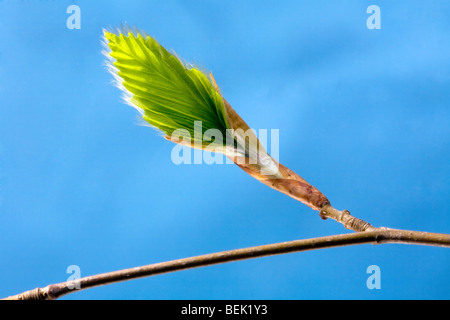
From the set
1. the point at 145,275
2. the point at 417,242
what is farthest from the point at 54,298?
the point at 417,242

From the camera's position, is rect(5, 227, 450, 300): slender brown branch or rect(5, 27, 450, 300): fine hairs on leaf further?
rect(5, 27, 450, 300): fine hairs on leaf

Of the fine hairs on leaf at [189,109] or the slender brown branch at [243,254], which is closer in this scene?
the slender brown branch at [243,254]

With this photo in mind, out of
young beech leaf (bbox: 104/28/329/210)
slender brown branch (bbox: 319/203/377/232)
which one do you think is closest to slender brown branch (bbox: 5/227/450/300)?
slender brown branch (bbox: 319/203/377/232)

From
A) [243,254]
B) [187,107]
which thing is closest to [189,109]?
[187,107]

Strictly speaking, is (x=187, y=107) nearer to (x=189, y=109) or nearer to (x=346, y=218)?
(x=189, y=109)

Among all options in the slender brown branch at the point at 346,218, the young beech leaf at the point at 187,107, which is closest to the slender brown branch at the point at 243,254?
the slender brown branch at the point at 346,218

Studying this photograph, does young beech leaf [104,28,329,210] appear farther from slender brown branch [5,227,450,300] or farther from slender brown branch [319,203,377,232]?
slender brown branch [5,227,450,300]

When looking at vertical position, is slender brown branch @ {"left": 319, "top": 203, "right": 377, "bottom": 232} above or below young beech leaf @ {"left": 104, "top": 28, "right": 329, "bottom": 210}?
below

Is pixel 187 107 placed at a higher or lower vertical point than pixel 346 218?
higher

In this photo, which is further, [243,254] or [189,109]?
[189,109]

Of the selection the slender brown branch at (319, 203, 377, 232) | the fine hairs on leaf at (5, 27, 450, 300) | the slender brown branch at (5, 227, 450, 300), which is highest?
the fine hairs on leaf at (5, 27, 450, 300)

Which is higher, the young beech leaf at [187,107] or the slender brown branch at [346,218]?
the young beech leaf at [187,107]

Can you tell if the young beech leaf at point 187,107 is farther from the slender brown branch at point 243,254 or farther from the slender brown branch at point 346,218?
the slender brown branch at point 243,254
